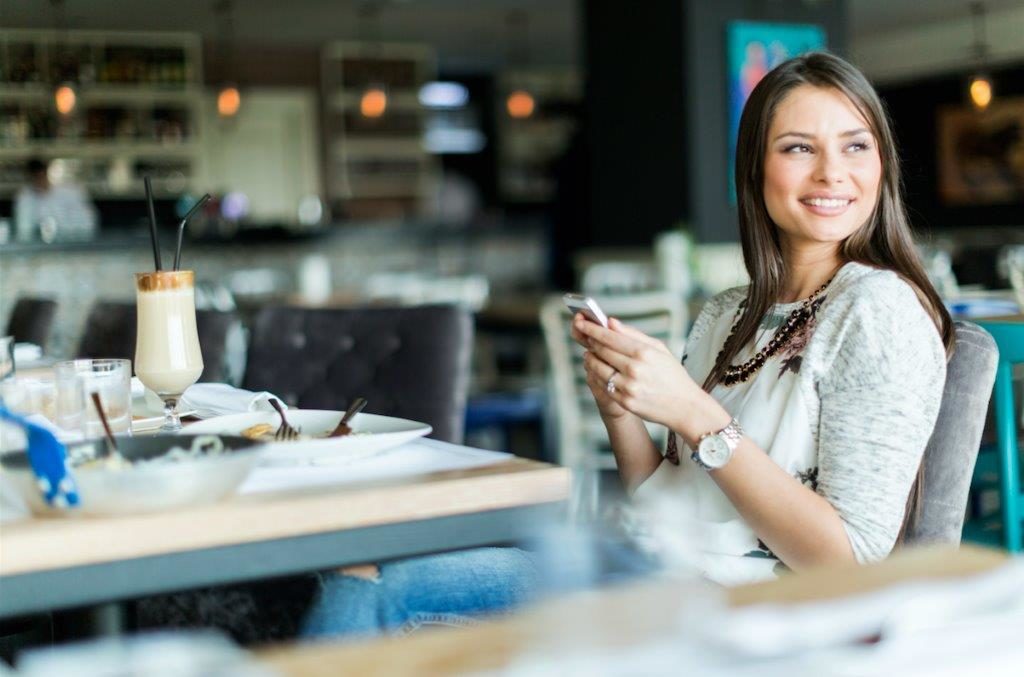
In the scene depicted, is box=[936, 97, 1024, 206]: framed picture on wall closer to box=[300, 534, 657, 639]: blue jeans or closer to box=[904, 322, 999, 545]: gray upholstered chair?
box=[904, 322, 999, 545]: gray upholstered chair

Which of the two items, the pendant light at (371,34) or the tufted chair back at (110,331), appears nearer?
the tufted chair back at (110,331)

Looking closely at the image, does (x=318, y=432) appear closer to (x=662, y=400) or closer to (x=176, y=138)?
(x=662, y=400)

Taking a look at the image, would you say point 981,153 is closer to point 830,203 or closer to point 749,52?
point 749,52

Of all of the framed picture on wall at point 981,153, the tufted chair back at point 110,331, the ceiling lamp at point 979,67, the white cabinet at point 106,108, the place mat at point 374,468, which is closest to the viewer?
the place mat at point 374,468

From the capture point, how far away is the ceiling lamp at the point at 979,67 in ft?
34.3

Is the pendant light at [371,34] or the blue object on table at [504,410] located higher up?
the pendant light at [371,34]

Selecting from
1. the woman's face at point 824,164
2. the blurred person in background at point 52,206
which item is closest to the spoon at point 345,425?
Result: the woman's face at point 824,164

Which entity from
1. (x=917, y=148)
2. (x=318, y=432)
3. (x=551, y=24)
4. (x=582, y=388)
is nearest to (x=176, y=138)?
(x=551, y=24)

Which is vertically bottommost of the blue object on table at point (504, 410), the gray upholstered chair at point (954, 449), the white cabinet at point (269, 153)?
the blue object on table at point (504, 410)

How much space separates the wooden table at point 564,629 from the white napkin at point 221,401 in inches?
40.6

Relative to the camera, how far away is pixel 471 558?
1.55 meters

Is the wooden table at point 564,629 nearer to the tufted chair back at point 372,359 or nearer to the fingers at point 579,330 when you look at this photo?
the fingers at point 579,330

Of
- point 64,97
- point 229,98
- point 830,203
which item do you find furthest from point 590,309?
point 229,98

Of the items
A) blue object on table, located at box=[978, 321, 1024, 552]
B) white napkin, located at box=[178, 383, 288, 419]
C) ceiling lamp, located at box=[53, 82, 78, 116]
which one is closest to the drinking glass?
white napkin, located at box=[178, 383, 288, 419]
